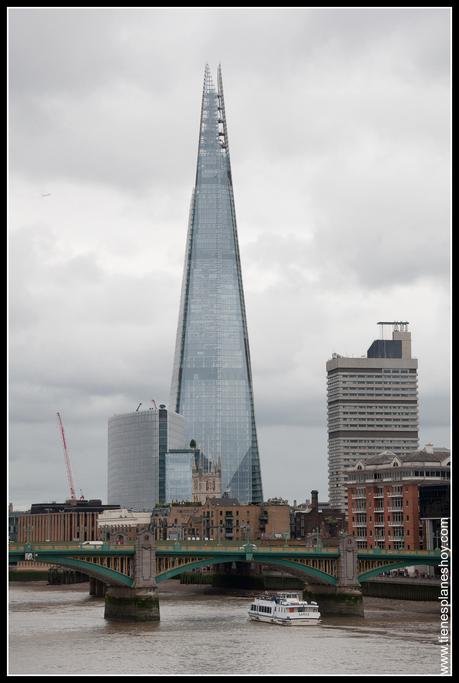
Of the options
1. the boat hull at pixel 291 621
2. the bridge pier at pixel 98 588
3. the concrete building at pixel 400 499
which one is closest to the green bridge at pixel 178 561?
the boat hull at pixel 291 621

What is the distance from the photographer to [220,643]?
280 feet

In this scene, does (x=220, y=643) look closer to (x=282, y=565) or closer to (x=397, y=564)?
(x=282, y=565)

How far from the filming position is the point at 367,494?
559 feet

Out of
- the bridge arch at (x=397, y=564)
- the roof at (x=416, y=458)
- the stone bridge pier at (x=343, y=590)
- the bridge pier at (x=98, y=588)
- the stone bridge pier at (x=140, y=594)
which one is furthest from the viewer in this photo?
the roof at (x=416, y=458)

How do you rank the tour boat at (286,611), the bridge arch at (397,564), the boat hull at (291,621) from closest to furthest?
the boat hull at (291,621) → the tour boat at (286,611) → the bridge arch at (397,564)

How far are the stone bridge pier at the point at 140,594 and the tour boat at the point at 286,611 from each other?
9.02m

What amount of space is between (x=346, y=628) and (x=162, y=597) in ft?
181

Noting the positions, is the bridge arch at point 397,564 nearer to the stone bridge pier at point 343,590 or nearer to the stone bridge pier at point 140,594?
the stone bridge pier at point 343,590

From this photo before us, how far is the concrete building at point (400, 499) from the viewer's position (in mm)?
153625

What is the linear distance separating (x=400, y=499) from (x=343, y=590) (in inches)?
1864

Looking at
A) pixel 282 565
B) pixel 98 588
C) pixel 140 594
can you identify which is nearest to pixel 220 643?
pixel 140 594

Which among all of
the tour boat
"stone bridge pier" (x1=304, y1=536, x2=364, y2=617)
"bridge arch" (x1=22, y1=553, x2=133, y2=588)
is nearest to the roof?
"stone bridge pier" (x1=304, y1=536, x2=364, y2=617)
